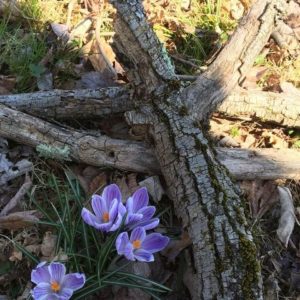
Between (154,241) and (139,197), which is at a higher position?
(139,197)

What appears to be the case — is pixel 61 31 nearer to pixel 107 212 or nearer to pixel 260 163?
pixel 260 163

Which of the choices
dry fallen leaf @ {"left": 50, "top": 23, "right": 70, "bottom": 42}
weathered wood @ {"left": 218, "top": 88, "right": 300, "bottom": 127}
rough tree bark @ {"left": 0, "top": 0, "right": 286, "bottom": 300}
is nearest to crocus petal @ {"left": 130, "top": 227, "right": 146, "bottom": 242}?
rough tree bark @ {"left": 0, "top": 0, "right": 286, "bottom": 300}

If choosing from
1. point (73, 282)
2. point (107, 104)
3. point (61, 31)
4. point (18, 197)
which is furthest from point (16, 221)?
point (61, 31)

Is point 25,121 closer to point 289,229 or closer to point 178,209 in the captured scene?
point 178,209

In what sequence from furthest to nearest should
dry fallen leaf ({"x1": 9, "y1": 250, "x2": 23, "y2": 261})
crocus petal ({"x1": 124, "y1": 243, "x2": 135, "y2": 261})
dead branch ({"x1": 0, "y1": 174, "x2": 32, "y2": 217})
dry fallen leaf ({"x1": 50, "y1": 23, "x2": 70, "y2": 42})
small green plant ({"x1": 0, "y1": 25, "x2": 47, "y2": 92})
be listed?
dry fallen leaf ({"x1": 50, "y1": 23, "x2": 70, "y2": 42}) < small green plant ({"x1": 0, "y1": 25, "x2": 47, "y2": 92}) < dead branch ({"x1": 0, "y1": 174, "x2": 32, "y2": 217}) < dry fallen leaf ({"x1": 9, "y1": 250, "x2": 23, "y2": 261}) < crocus petal ({"x1": 124, "y1": 243, "x2": 135, "y2": 261})

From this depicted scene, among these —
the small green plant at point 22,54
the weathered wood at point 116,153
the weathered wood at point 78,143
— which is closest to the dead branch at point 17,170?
the weathered wood at point 116,153

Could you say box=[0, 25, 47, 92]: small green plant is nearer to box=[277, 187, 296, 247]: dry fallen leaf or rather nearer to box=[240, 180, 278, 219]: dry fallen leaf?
box=[240, 180, 278, 219]: dry fallen leaf

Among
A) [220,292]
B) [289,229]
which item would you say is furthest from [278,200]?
[220,292]
